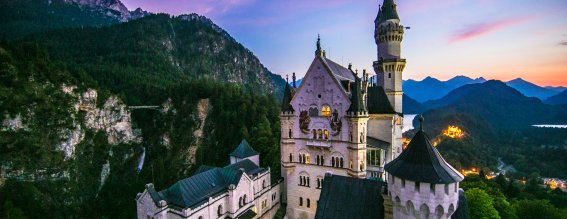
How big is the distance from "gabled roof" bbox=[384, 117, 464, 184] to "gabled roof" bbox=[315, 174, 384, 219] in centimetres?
296

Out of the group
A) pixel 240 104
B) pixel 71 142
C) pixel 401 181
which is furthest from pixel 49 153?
pixel 401 181

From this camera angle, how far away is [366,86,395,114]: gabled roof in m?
34.2

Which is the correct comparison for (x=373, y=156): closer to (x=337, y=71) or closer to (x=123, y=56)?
(x=337, y=71)

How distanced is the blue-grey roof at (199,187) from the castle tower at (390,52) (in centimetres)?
2293

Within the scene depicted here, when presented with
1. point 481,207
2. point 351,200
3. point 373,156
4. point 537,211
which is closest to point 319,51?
point 373,156

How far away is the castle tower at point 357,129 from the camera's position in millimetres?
29688

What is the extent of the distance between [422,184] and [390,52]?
87.8ft

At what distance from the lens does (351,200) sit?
57.0ft

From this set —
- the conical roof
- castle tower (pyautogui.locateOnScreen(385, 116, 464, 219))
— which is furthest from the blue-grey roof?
the conical roof

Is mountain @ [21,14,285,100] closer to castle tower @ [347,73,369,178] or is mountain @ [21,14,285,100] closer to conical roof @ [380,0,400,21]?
castle tower @ [347,73,369,178]

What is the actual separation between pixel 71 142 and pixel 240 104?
4826 centimetres

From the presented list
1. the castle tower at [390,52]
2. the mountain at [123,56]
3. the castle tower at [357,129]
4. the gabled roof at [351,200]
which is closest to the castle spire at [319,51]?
the castle tower at [357,129]

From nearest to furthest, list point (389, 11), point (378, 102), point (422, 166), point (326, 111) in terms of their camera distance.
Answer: point (422, 166), point (326, 111), point (378, 102), point (389, 11)

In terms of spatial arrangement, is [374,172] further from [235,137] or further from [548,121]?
[548,121]
